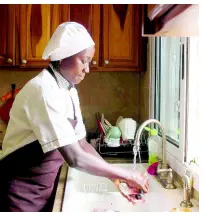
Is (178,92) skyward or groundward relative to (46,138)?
skyward

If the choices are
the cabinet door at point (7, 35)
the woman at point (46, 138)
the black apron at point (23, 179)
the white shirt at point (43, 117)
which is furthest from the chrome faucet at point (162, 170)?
the cabinet door at point (7, 35)

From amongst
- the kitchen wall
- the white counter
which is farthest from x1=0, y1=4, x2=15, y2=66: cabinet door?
the white counter

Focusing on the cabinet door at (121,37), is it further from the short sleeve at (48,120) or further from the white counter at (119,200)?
the short sleeve at (48,120)

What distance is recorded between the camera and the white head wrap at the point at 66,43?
122 centimetres

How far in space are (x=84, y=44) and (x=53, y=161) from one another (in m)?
0.46

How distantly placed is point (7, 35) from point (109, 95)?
2.51ft

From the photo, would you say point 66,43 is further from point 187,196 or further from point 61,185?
point 187,196

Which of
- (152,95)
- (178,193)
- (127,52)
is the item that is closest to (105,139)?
(152,95)

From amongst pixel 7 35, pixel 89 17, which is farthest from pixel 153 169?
pixel 7 35

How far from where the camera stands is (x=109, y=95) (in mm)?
2287

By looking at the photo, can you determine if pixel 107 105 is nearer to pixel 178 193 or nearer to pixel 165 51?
pixel 165 51

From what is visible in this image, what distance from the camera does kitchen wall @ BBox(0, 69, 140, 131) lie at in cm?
227

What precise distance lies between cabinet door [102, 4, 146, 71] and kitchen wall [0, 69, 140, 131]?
0.24m

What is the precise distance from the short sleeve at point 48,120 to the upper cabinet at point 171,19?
462 mm
